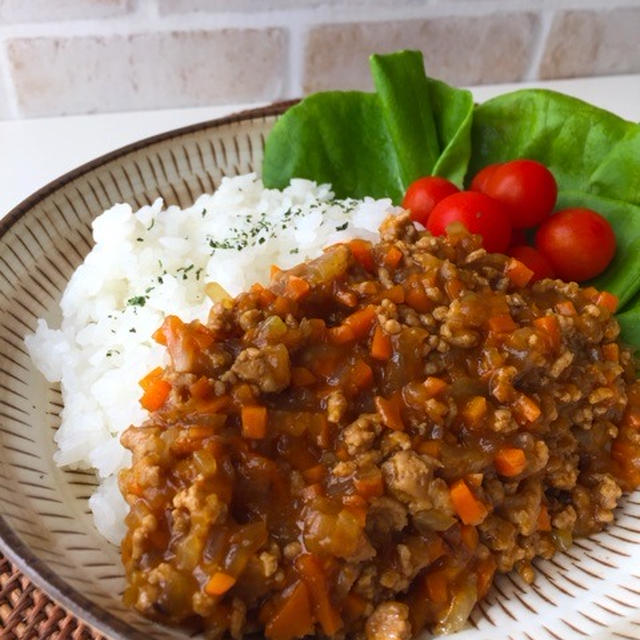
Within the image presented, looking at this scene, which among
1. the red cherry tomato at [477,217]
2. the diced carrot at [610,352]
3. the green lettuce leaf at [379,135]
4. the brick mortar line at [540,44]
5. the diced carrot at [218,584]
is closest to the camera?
the diced carrot at [218,584]

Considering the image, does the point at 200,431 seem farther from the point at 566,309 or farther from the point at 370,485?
the point at 566,309

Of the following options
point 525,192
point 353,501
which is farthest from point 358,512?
point 525,192

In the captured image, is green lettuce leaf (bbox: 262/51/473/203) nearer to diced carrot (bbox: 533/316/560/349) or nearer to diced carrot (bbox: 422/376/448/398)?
diced carrot (bbox: 533/316/560/349)

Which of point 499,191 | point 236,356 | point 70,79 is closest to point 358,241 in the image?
point 236,356

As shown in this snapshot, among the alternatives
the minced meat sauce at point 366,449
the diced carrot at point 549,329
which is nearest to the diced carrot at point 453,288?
the minced meat sauce at point 366,449

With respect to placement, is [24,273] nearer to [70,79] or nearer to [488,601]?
[488,601]

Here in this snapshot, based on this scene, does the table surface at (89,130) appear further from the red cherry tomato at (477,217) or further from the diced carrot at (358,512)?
the diced carrot at (358,512)

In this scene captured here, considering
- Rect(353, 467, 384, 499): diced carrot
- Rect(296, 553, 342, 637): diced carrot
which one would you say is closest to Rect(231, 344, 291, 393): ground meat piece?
Rect(353, 467, 384, 499): diced carrot
